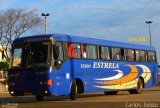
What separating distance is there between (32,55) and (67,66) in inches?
76.9

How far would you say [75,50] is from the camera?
83.2ft

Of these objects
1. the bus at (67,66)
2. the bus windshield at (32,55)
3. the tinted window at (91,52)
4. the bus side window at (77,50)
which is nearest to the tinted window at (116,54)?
the bus at (67,66)

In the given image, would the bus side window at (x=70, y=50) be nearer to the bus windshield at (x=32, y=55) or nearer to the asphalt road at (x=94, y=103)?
the bus windshield at (x=32, y=55)

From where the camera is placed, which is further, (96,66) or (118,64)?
(118,64)

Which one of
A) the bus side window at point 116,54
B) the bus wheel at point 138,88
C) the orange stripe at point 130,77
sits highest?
the bus side window at point 116,54

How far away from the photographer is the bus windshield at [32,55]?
23.0 metres

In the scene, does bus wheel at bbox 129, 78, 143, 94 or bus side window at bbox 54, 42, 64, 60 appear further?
bus wheel at bbox 129, 78, 143, 94

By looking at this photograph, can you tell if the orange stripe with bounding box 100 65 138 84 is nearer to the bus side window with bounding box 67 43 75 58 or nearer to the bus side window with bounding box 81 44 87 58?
the bus side window with bounding box 81 44 87 58

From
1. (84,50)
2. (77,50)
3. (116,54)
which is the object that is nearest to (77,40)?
(77,50)

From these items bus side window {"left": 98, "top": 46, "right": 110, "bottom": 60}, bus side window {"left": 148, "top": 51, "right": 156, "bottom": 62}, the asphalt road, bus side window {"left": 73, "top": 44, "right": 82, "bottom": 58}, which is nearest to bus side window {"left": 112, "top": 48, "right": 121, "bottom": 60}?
bus side window {"left": 98, "top": 46, "right": 110, "bottom": 60}

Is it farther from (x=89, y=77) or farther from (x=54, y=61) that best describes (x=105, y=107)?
(x=89, y=77)

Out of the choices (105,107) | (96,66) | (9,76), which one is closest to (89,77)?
(96,66)

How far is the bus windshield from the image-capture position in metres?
23.0

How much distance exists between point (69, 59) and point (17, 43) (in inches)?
107
